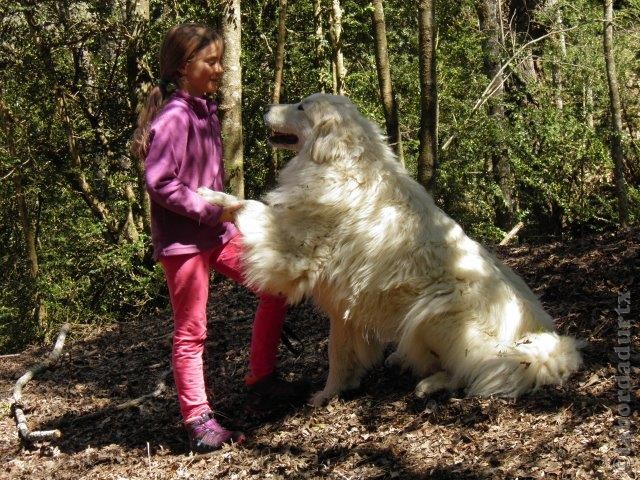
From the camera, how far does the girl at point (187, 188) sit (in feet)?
11.5

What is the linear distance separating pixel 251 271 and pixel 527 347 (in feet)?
5.16

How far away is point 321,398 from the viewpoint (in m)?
4.09

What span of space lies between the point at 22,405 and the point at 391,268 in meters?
3.08

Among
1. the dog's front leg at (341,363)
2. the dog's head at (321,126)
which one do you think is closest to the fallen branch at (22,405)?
the dog's front leg at (341,363)

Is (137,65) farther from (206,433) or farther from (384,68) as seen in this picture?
(206,433)

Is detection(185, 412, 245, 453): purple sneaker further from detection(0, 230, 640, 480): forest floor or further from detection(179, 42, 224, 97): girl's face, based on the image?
detection(179, 42, 224, 97): girl's face

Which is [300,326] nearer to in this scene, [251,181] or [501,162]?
[501,162]

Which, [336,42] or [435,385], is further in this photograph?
[336,42]

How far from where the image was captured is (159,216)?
3.62 meters

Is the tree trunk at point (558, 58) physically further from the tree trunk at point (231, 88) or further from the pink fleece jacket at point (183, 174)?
the pink fleece jacket at point (183, 174)

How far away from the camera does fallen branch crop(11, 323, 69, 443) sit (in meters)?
4.34

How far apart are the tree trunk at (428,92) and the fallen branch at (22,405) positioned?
3876mm

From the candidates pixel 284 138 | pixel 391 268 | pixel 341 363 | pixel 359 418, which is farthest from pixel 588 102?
pixel 359 418

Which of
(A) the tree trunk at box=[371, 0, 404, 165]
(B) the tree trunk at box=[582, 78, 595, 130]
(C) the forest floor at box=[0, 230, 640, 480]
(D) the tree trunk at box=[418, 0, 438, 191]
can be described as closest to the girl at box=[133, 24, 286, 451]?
(C) the forest floor at box=[0, 230, 640, 480]
